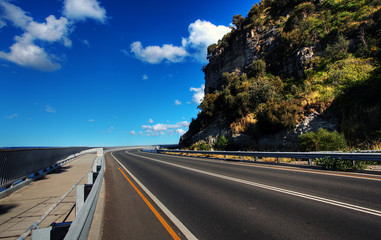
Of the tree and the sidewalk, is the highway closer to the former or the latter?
the sidewalk

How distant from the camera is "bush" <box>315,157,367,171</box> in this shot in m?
8.90

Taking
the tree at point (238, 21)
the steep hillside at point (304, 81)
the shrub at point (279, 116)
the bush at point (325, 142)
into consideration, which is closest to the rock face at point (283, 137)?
the steep hillside at point (304, 81)

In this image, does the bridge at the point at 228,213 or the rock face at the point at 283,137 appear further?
the rock face at the point at 283,137

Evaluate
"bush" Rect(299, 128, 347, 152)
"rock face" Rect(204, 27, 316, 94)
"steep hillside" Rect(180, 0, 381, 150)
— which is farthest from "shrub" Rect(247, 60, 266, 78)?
"bush" Rect(299, 128, 347, 152)

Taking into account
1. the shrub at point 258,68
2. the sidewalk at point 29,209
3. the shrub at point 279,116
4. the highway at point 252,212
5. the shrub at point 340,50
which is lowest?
the highway at point 252,212

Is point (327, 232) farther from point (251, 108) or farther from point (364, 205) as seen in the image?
point (251, 108)

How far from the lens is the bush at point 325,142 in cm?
1364

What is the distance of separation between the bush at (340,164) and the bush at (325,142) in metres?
4.28

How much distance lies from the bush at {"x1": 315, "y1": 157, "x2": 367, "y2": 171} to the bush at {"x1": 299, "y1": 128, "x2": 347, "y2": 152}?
4.28 metres

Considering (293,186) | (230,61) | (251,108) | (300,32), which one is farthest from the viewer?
(230,61)

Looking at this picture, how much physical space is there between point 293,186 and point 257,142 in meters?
16.7

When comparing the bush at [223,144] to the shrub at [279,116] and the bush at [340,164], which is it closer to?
the shrub at [279,116]

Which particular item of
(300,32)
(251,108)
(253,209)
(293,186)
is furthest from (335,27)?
(253,209)

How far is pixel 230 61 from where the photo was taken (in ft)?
156
